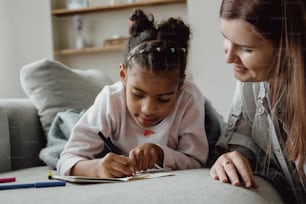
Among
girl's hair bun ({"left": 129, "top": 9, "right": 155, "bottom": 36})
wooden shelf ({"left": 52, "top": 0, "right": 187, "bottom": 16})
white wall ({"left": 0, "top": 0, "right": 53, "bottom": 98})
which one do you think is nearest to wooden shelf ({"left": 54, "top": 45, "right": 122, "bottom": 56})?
white wall ({"left": 0, "top": 0, "right": 53, "bottom": 98})

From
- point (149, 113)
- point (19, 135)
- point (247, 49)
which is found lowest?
point (19, 135)

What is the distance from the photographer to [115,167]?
74cm

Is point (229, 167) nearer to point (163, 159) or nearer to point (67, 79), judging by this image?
point (163, 159)

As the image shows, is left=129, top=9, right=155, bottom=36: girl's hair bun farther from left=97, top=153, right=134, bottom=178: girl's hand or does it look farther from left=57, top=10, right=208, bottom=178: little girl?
left=97, top=153, right=134, bottom=178: girl's hand

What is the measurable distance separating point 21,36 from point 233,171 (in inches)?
74.3

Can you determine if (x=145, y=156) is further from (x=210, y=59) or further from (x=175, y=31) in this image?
(x=210, y=59)

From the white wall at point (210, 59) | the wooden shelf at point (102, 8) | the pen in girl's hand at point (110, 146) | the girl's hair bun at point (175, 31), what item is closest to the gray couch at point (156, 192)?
the pen in girl's hand at point (110, 146)

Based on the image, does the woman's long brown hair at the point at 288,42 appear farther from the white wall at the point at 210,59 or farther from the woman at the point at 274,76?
the white wall at the point at 210,59

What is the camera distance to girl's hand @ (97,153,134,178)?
2.41ft

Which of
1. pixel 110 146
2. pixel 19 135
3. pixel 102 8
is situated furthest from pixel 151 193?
pixel 102 8

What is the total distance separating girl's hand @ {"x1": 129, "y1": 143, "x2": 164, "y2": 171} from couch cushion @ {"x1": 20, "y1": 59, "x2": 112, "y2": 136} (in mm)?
400

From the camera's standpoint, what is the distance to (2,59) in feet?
7.60

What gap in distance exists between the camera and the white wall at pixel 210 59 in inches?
53.0

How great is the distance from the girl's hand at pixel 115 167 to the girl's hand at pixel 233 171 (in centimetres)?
13
